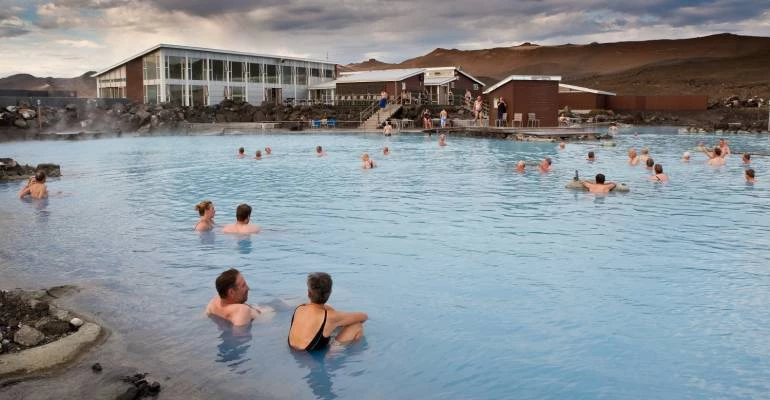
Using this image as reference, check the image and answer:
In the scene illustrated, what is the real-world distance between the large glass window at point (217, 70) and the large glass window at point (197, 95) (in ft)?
4.71

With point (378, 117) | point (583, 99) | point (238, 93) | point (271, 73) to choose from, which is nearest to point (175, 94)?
point (238, 93)

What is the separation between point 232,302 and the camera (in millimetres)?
6676

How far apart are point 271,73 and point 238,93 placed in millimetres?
4056

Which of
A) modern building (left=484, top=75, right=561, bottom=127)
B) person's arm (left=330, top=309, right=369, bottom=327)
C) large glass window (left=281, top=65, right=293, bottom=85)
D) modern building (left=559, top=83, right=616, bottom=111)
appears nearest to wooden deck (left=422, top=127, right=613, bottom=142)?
modern building (left=484, top=75, right=561, bottom=127)

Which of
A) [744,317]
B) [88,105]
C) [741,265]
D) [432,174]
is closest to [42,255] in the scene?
[744,317]

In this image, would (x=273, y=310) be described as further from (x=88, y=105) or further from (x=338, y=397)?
(x=88, y=105)

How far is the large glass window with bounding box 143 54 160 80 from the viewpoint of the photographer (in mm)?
47938

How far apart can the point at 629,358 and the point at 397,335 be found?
2.22 meters

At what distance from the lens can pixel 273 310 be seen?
7098mm

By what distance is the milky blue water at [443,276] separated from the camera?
220 inches

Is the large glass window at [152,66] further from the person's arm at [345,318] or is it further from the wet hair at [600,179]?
the person's arm at [345,318]

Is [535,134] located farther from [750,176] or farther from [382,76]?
[382,76]

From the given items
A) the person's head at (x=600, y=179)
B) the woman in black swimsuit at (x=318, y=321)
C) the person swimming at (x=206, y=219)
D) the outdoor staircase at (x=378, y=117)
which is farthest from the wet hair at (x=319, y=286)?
the outdoor staircase at (x=378, y=117)

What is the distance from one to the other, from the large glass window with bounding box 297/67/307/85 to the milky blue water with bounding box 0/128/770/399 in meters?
41.4
